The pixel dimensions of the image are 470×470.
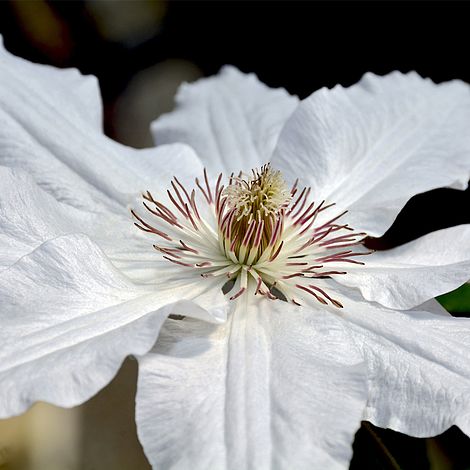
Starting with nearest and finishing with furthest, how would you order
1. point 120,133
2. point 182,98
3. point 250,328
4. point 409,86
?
point 250,328
point 409,86
point 182,98
point 120,133

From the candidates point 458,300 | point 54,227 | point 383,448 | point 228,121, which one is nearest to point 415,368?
point 383,448

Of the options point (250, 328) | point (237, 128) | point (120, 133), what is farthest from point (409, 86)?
point (120, 133)

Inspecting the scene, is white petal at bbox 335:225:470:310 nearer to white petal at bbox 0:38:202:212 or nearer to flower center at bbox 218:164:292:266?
flower center at bbox 218:164:292:266

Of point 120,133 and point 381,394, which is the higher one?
point 381,394

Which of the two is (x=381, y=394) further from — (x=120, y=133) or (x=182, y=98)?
(x=120, y=133)

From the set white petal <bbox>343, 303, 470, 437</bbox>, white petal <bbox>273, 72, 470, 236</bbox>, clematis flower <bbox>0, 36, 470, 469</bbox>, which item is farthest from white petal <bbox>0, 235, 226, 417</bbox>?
white petal <bbox>273, 72, 470, 236</bbox>

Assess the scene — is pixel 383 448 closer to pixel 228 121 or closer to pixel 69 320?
pixel 69 320
